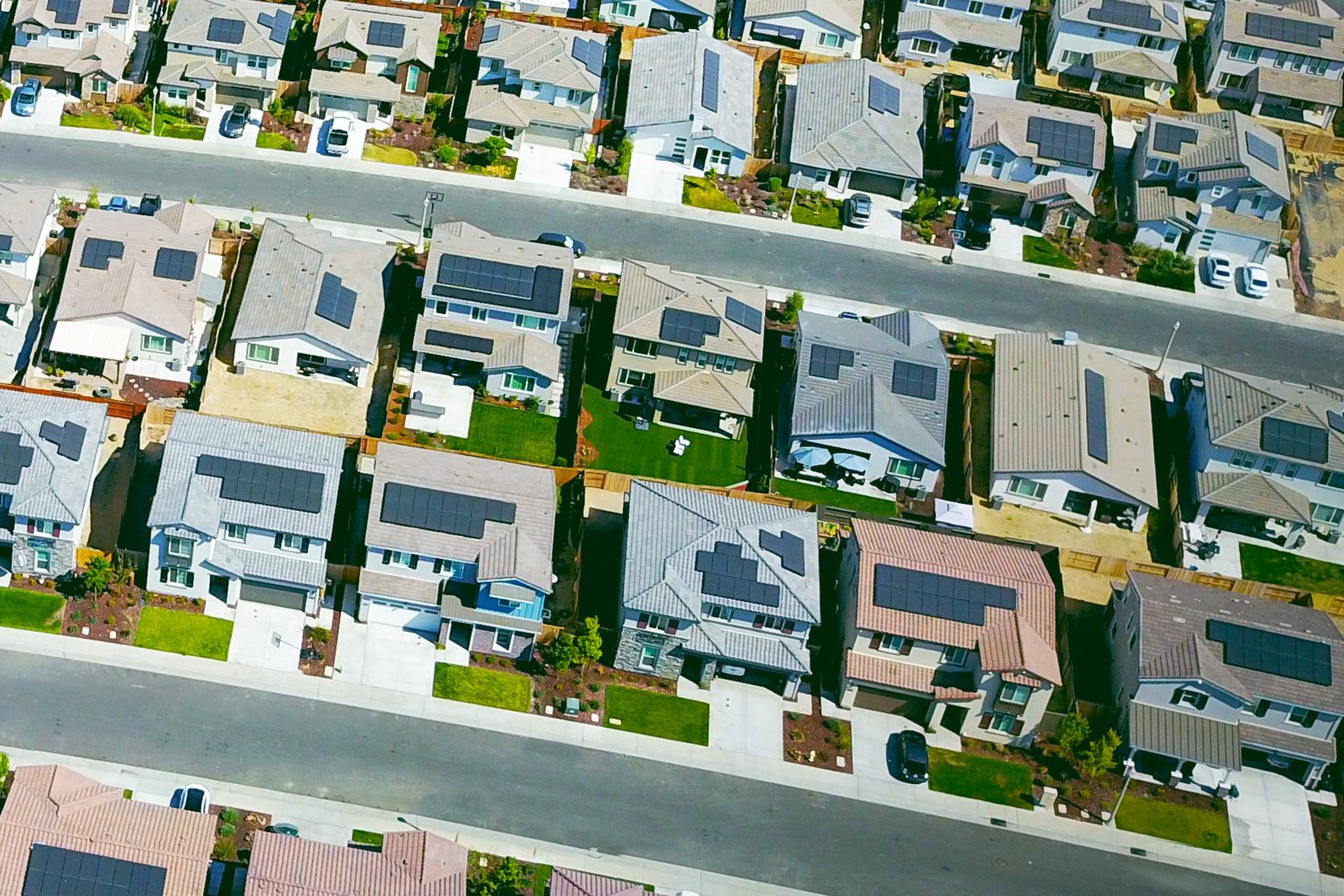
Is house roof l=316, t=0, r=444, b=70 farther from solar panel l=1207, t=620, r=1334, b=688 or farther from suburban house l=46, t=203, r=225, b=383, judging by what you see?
solar panel l=1207, t=620, r=1334, b=688

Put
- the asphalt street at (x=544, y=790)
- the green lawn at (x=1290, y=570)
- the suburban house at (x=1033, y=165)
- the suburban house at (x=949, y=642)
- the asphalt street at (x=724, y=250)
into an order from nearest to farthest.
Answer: the asphalt street at (x=544, y=790)
the suburban house at (x=949, y=642)
the green lawn at (x=1290, y=570)
the asphalt street at (x=724, y=250)
the suburban house at (x=1033, y=165)

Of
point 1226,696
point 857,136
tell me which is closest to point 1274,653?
point 1226,696

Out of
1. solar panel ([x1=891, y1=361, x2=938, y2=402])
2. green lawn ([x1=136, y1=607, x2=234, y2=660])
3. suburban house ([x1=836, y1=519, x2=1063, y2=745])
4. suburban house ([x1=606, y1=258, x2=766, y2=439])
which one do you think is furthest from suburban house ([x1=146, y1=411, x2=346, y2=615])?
solar panel ([x1=891, y1=361, x2=938, y2=402])

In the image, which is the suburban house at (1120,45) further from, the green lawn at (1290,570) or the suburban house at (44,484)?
the suburban house at (44,484)

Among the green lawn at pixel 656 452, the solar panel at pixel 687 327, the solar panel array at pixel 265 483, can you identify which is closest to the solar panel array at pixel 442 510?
the solar panel array at pixel 265 483

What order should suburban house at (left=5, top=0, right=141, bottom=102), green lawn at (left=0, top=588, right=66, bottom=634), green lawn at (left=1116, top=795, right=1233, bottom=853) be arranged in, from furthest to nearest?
suburban house at (left=5, top=0, right=141, bottom=102), green lawn at (left=0, top=588, right=66, bottom=634), green lawn at (left=1116, top=795, right=1233, bottom=853)
